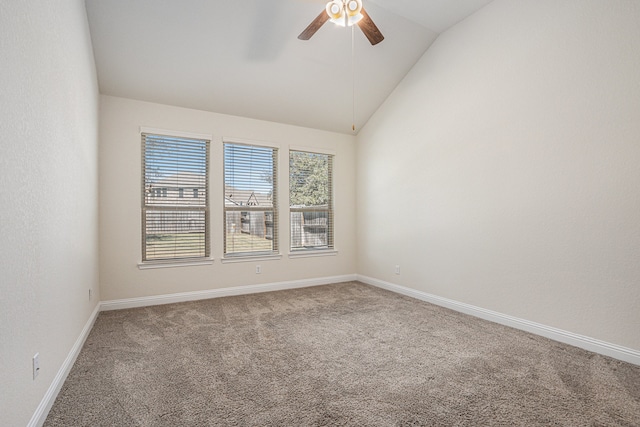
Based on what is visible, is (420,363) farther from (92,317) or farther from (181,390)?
(92,317)

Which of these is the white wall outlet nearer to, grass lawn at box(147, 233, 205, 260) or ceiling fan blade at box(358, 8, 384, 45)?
grass lawn at box(147, 233, 205, 260)

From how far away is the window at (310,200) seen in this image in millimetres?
5086

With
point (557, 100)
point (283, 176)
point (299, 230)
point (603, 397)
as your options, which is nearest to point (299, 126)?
point (283, 176)

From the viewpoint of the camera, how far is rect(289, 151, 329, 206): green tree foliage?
508 cm

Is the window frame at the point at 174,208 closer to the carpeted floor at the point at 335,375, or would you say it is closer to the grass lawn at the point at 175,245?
the grass lawn at the point at 175,245

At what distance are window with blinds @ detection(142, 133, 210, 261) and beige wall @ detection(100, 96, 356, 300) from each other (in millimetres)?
118

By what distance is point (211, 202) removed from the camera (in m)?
4.38

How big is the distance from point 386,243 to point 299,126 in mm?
2265

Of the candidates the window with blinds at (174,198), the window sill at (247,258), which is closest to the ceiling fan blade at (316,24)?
the window with blinds at (174,198)

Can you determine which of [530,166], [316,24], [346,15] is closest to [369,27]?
[346,15]

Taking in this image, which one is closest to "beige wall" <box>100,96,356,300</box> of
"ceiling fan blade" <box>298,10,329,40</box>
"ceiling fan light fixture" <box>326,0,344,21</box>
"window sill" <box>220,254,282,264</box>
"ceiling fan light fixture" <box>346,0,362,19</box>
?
"window sill" <box>220,254,282,264</box>

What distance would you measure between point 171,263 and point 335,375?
2.81 m

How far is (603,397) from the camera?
1979mm

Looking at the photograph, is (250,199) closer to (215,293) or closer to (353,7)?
(215,293)
